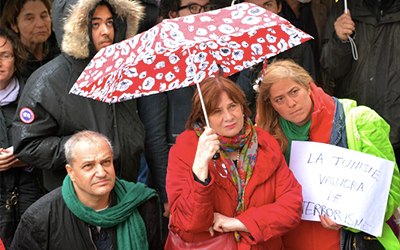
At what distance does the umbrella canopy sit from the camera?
2777mm

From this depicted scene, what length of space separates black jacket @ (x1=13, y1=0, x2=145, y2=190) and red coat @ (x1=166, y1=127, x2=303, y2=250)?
0.89 m

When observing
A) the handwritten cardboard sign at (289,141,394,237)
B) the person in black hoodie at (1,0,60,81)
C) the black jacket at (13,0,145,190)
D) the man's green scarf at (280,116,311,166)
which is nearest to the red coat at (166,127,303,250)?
the handwritten cardboard sign at (289,141,394,237)

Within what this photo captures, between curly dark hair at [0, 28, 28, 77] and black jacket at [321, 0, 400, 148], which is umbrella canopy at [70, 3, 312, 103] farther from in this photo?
curly dark hair at [0, 28, 28, 77]

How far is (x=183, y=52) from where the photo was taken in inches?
128

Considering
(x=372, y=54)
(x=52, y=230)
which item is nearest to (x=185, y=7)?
(x=372, y=54)

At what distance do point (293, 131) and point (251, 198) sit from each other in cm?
68

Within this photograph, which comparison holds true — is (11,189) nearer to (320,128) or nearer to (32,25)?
(32,25)

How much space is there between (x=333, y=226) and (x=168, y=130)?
1767 millimetres

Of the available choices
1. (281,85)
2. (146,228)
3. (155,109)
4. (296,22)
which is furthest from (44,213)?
(296,22)

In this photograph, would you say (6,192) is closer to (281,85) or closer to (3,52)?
(3,52)

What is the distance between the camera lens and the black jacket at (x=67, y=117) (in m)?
3.75

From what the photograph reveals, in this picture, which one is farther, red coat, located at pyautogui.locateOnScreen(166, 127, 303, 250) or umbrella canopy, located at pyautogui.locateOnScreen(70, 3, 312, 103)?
red coat, located at pyautogui.locateOnScreen(166, 127, 303, 250)

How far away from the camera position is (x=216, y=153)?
116 inches

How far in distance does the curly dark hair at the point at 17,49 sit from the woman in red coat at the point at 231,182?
1882 millimetres
